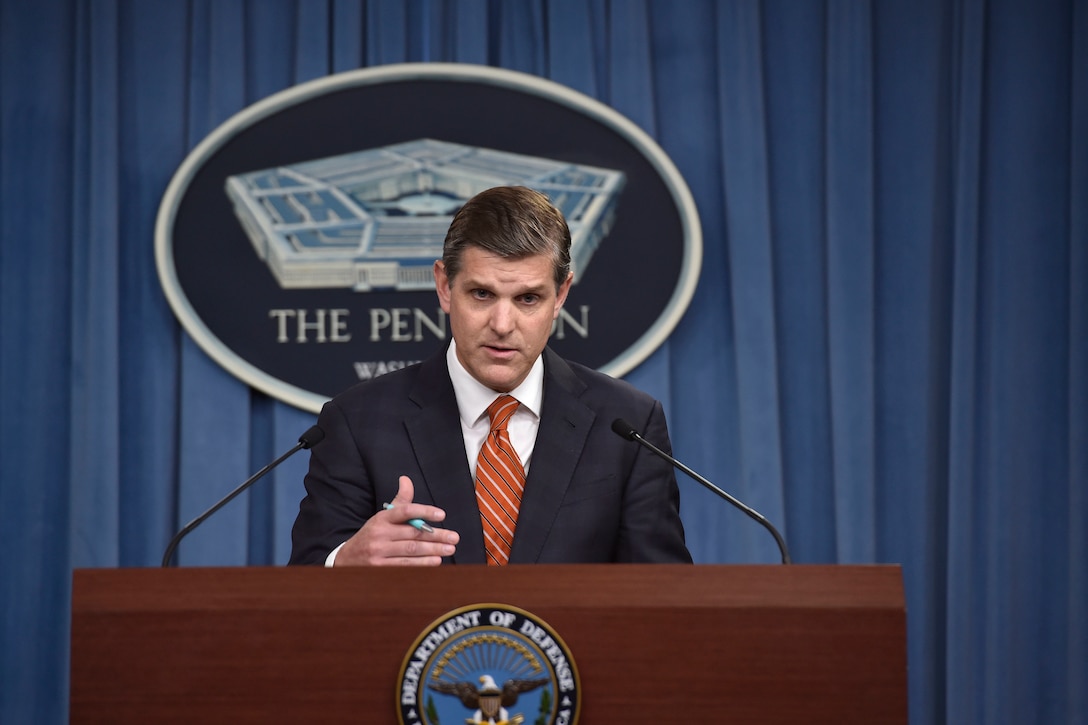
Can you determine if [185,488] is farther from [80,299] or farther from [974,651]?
[974,651]

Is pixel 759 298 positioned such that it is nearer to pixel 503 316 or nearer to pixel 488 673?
pixel 503 316

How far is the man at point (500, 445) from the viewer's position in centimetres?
201

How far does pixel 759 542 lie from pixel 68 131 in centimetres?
243

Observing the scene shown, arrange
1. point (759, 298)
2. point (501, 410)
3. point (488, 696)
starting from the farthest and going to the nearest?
1. point (759, 298)
2. point (501, 410)
3. point (488, 696)

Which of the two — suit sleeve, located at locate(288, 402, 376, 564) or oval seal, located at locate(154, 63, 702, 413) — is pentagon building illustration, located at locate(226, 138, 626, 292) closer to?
oval seal, located at locate(154, 63, 702, 413)

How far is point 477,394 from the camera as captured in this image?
2168mm

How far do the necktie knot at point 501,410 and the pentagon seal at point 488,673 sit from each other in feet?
2.55

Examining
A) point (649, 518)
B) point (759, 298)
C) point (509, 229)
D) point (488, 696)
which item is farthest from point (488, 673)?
point (759, 298)

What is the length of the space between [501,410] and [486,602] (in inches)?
31.3

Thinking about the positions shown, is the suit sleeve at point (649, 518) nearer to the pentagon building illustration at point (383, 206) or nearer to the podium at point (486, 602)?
the podium at point (486, 602)

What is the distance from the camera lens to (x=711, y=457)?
3309 mm

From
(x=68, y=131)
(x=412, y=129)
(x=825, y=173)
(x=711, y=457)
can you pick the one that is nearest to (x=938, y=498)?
(x=711, y=457)

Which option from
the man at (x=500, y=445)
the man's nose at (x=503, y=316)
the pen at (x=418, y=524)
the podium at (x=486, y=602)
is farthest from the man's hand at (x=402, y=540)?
the man's nose at (x=503, y=316)

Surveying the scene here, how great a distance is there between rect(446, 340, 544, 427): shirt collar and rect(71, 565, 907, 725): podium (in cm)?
77
